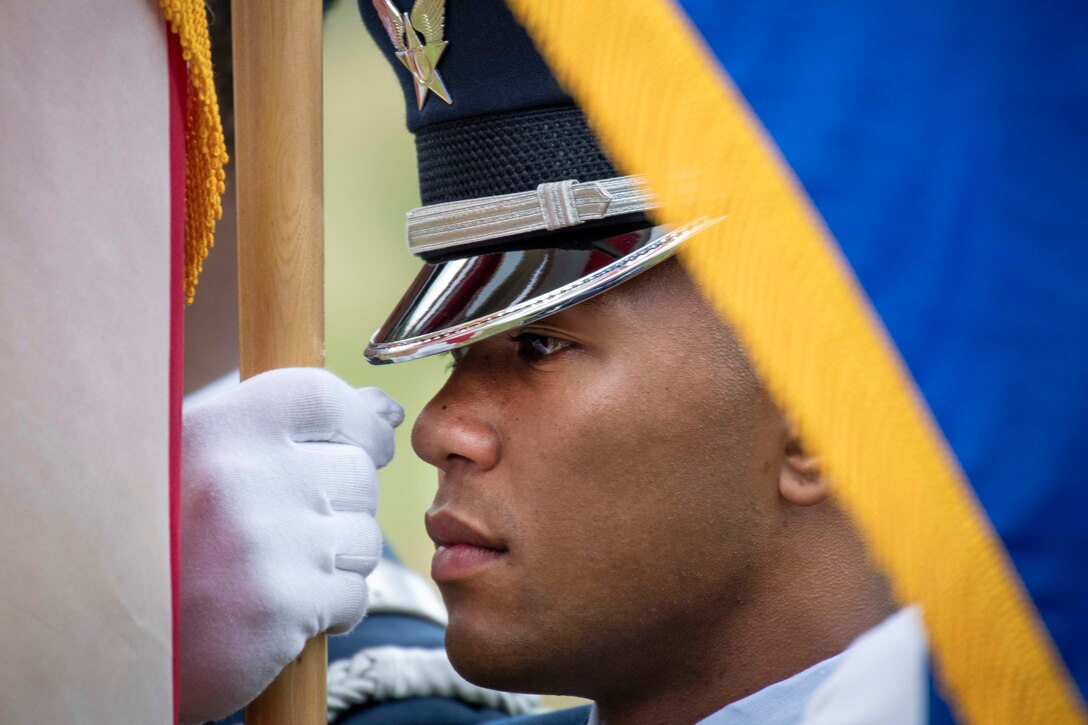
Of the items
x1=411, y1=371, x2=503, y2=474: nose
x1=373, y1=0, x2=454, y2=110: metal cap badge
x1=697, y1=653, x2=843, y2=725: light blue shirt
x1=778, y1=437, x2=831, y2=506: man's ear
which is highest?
Answer: x1=373, y1=0, x2=454, y2=110: metal cap badge

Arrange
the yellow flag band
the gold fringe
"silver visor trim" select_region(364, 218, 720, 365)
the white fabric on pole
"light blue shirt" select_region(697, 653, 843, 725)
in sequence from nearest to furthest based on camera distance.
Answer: the yellow flag band, the white fabric on pole, the gold fringe, "silver visor trim" select_region(364, 218, 720, 365), "light blue shirt" select_region(697, 653, 843, 725)

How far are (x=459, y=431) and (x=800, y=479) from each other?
0.40 m

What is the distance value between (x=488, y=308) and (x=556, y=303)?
10 centimetres

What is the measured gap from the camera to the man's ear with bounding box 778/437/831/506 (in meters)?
1.52

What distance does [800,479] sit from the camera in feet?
5.01

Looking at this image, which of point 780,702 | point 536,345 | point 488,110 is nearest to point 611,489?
point 536,345

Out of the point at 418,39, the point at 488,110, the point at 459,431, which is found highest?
the point at 418,39

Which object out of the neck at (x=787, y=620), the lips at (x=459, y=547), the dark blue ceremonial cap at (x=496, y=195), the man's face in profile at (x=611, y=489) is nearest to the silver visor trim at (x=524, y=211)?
the dark blue ceremonial cap at (x=496, y=195)

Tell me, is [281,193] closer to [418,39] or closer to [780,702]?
[418,39]

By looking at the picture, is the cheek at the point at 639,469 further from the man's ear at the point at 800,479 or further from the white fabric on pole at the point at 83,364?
the white fabric on pole at the point at 83,364

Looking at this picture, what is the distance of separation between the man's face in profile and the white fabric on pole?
1.28 ft

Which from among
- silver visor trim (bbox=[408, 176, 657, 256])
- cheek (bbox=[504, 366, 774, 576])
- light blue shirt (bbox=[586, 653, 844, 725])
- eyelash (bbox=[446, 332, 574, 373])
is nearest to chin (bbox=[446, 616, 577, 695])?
cheek (bbox=[504, 366, 774, 576])

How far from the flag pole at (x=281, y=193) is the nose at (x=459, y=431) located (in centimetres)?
18

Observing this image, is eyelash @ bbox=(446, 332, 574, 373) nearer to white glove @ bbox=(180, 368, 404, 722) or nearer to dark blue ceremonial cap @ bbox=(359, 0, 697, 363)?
dark blue ceremonial cap @ bbox=(359, 0, 697, 363)
